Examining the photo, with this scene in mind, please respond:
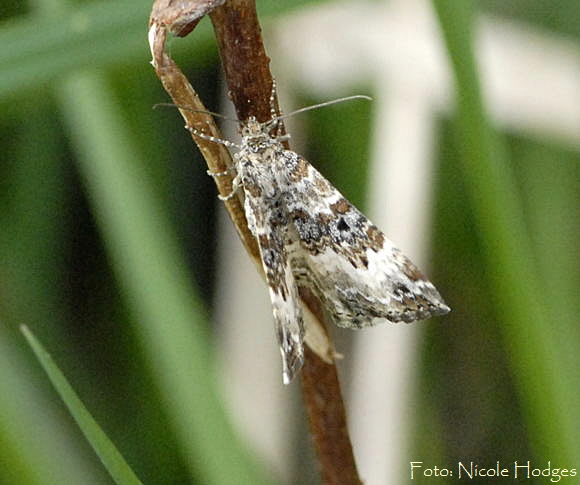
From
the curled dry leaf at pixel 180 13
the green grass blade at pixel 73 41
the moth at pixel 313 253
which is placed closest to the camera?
the curled dry leaf at pixel 180 13

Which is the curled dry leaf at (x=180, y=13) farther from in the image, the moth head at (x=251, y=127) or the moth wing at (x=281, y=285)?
the moth wing at (x=281, y=285)

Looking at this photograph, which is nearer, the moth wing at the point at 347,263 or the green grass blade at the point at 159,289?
the moth wing at the point at 347,263

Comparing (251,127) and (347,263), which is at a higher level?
(251,127)

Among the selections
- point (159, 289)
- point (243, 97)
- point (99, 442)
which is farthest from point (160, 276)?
point (243, 97)

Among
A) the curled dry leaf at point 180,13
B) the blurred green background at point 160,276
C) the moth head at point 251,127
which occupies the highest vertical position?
the curled dry leaf at point 180,13

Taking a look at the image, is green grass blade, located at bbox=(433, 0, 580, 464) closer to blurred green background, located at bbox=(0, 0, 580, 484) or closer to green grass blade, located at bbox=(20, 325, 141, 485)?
blurred green background, located at bbox=(0, 0, 580, 484)

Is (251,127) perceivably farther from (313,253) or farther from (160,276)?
(160,276)

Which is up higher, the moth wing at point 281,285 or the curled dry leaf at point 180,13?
the curled dry leaf at point 180,13

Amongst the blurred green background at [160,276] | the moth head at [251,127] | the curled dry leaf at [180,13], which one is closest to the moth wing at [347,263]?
the moth head at [251,127]
